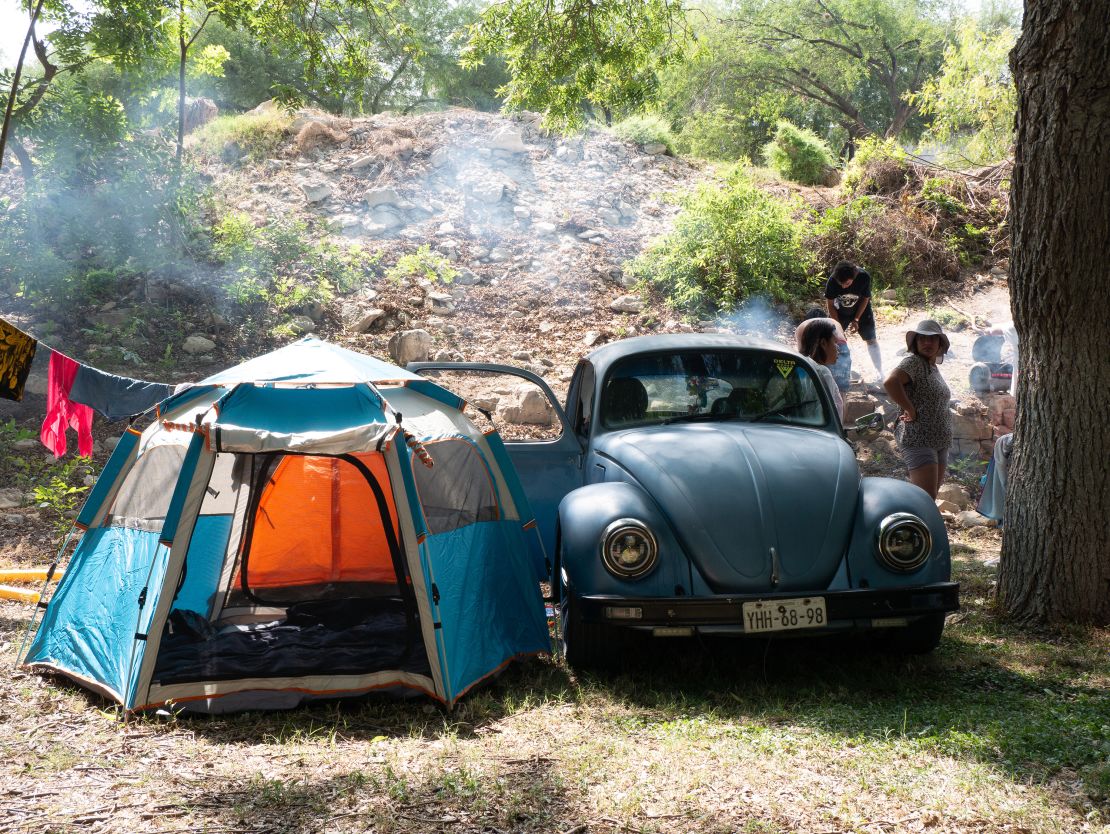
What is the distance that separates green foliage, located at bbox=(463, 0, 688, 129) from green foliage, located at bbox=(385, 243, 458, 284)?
325cm

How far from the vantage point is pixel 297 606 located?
5906 millimetres

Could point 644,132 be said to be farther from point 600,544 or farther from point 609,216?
point 600,544

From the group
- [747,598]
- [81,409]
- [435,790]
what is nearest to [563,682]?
[747,598]

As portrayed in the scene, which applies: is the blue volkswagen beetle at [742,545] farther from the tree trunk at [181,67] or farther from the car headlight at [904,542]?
the tree trunk at [181,67]

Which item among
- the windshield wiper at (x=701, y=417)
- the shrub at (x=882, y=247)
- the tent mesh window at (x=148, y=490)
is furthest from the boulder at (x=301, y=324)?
the windshield wiper at (x=701, y=417)

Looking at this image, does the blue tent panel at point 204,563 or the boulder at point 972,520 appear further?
the boulder at point 972,520

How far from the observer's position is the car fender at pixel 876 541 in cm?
442

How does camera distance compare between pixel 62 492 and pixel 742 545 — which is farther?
pixel 62 492

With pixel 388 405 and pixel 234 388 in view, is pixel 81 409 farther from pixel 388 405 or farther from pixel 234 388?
pixel 388 405

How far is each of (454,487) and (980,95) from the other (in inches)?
678

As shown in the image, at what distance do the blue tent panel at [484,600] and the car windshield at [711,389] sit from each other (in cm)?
97

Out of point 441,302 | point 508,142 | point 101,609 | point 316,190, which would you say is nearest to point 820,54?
point 508,142

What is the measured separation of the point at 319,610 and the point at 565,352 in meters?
6.63

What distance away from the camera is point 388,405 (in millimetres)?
4730
